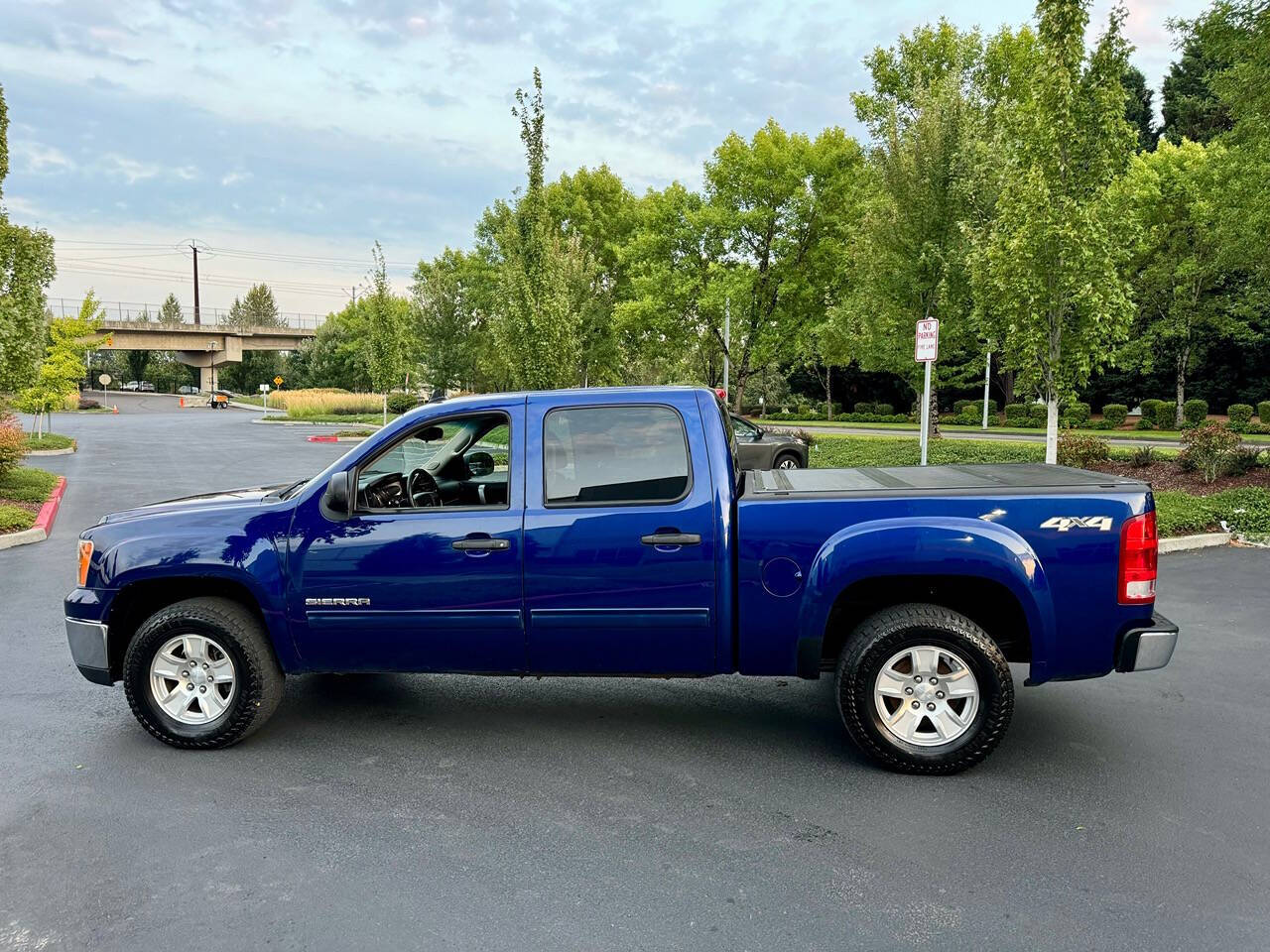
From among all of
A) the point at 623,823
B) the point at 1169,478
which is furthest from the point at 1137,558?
the point at 1169,478

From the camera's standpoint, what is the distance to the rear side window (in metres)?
4.42

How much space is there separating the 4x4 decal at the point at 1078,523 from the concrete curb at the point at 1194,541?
6911 millimetres

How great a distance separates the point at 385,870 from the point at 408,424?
2.23 m

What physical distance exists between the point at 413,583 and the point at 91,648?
1.83 metres

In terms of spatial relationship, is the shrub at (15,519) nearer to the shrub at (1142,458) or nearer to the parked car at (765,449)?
the parked car at (765,449)

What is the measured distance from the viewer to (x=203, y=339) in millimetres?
86500

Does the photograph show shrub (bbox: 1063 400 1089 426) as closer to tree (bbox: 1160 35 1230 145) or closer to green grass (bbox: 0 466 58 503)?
tree (bbox: 1160 35 1230 145)

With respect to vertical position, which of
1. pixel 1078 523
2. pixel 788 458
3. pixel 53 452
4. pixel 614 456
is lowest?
pixel 53 452

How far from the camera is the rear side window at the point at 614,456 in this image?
4.42 m

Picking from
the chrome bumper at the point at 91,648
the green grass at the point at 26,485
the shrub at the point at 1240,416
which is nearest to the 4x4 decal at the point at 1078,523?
the chrome bumper at the point at 91,648

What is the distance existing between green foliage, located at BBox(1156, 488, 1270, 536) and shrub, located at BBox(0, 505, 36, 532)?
1393cm

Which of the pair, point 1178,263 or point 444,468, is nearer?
point 444,468

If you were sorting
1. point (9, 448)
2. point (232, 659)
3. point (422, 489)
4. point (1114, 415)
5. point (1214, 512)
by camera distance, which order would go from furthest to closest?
1. point (1114, 415)
2. point (9, 448)
3. point (1214, 512)
4. point (422, 489)
5. point (232, 659)

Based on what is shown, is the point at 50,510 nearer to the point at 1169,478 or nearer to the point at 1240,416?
the point at 1169,478
